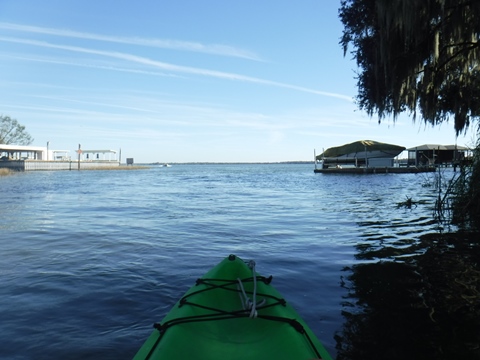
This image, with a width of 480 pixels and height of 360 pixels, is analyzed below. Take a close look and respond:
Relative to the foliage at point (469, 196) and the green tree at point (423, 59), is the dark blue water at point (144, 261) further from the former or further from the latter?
the green tree at point (423, 59)

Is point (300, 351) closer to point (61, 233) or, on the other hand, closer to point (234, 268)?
point (234, 268)

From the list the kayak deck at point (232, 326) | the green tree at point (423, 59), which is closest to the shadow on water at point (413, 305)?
the kayak deck at point (232, 326)

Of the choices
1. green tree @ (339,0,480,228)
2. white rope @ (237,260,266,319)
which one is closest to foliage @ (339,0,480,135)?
green tree @ (339,0,480,228)

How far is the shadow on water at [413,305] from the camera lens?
380cm

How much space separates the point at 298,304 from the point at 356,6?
701cm

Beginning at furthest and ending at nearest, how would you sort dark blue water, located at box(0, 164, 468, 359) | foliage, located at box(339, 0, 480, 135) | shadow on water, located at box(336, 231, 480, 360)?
1. foliage, located at box(339, 0, 480, 135)
2. dark blue water, located at box(0, 164, 468, 359)
3. shadow on water, located at box(336, 231, 480, 360)

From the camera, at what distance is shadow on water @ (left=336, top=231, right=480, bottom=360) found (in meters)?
3.80

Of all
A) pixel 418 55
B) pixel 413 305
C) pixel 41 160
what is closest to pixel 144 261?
pixel 413 305

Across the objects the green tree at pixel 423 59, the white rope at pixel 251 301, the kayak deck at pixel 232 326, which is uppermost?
the green tree at pixel 423 59

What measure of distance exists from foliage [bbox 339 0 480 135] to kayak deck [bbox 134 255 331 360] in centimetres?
569

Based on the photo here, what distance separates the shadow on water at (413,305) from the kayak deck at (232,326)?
33.6 inches

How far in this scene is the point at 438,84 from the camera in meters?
9.84

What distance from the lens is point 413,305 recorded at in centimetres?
489

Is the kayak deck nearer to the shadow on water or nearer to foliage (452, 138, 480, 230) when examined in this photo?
the shadow on water
